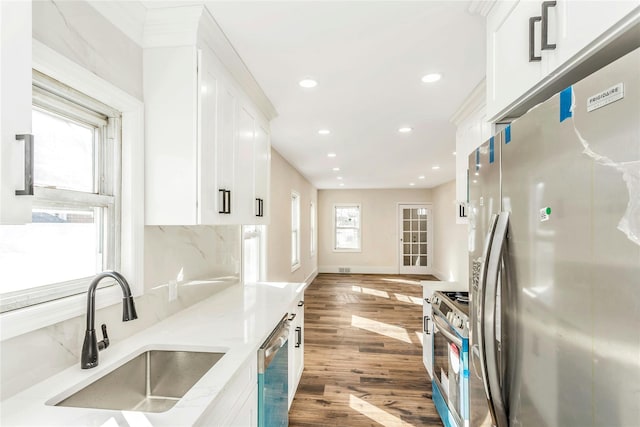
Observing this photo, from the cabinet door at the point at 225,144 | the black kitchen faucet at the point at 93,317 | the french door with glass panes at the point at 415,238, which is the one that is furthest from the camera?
the french door with glass panes at the point at 415,238

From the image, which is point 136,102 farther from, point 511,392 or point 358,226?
point 358,226

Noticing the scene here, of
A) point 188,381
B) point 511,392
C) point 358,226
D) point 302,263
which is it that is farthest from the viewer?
point 358,226

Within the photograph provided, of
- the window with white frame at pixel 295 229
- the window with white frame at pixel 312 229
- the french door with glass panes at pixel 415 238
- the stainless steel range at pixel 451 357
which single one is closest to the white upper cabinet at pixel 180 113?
the stainless steel range at pixel 451 357

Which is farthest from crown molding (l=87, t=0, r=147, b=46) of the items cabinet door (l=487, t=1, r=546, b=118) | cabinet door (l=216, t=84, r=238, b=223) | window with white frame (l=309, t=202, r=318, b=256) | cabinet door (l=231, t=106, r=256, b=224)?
window with white frame (l=309, t=202, r=318, b=256)

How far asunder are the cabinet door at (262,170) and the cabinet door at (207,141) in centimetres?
76

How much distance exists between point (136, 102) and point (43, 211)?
652 millimetres

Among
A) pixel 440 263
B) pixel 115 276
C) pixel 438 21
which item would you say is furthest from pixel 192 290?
pixel 440 263

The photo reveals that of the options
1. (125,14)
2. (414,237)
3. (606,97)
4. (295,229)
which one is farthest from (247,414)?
(414,237)

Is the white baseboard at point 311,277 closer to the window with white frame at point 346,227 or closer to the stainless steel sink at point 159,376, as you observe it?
the window with white frame at point 346,227

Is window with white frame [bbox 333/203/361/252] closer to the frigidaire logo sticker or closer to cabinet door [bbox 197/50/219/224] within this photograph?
cabinet door [bbox 197/50/219/224]

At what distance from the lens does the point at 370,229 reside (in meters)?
9.18

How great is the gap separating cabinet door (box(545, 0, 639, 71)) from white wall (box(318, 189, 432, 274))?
825 centimetres

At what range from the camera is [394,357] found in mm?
3535

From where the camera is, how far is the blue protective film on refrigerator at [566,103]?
692mm
